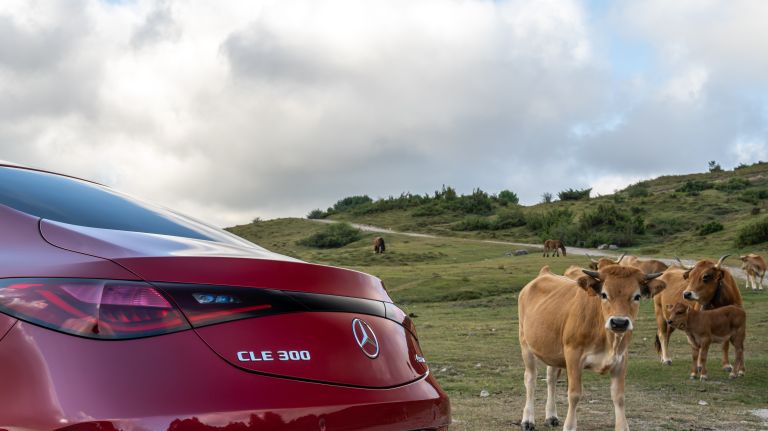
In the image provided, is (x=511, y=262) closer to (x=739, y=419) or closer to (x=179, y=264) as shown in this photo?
(x=739, y=419)

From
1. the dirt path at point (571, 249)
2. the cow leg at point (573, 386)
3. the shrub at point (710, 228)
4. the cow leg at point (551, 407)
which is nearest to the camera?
the cow leg at point (573, 386)

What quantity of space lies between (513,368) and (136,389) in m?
12.7

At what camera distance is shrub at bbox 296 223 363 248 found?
73.1m

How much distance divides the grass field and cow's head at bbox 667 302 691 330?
0.77 meters

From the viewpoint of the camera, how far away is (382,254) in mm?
55594

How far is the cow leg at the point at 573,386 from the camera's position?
8430 mm

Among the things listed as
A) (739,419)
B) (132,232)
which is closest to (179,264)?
(132,232)

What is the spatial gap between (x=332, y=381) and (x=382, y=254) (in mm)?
52550

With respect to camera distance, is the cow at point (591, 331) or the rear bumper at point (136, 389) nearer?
the rear bumper at point (136, 389)

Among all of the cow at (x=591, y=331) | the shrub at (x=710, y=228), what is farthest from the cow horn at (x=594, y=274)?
the shrub at (x=710, y=228)

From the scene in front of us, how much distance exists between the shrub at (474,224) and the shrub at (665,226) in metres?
16.0

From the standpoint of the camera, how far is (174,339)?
283 centimetres

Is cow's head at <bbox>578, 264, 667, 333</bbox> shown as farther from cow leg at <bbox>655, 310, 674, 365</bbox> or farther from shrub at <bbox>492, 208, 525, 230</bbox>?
shrub at <bbox>492, 208, 525, 230</bbox>

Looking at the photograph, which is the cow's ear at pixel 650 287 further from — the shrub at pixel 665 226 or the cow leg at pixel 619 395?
the shrub at pixel 665 226
